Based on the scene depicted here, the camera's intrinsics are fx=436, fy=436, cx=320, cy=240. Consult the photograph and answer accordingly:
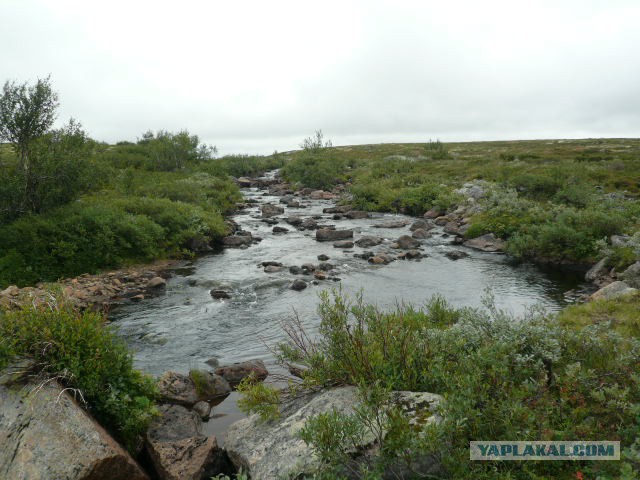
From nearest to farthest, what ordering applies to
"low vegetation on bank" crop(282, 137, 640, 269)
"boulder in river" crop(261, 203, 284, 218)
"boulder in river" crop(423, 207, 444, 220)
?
"low vegetation on bank" crop(282, 137, 640, 269) < "boulder in river" crop(423, 207, 444, 220) < "boulder in river" crop(261, 203, 284, 218)

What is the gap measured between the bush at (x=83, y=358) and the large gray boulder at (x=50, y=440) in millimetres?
297

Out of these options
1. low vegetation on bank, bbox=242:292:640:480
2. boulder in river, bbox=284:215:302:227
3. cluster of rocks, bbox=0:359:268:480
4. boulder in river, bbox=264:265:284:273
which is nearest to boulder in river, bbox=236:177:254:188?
boulder in river, bbox=284:215:302:227

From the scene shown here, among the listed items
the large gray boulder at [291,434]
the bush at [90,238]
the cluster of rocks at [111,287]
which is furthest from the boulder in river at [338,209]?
the large gray boulder at [291,434]

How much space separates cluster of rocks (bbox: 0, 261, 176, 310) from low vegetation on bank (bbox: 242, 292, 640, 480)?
11.8m

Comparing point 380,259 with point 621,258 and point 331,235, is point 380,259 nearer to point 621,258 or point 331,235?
point 331,235

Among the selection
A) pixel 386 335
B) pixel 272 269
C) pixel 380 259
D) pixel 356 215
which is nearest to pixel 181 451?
pixel 386 335

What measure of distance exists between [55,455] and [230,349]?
6.80 m

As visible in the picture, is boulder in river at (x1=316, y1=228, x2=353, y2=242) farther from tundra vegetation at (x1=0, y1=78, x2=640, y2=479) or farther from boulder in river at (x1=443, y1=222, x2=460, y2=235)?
boulder in river at (x1=443, y1=222, x2=460, y2=235)

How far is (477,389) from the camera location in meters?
5.69

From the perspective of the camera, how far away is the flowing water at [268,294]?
42.0ft

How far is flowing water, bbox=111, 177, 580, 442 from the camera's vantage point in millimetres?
12805

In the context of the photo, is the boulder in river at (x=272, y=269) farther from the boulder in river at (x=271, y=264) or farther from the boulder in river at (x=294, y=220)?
the boulder in river at (x=294, y=220)

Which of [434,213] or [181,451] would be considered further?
[434,213]

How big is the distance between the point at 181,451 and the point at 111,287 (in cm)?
1272
